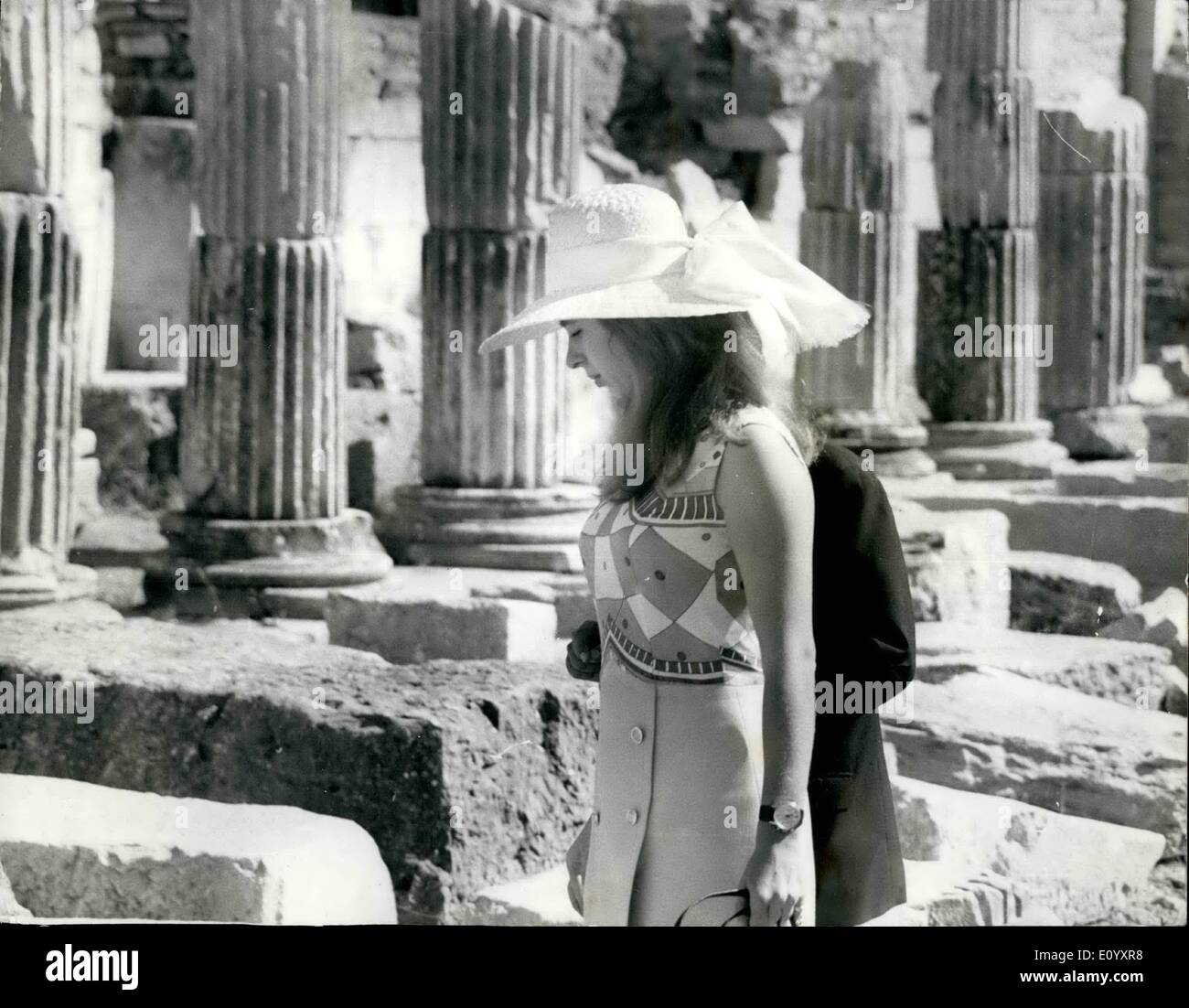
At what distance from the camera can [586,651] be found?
4.46 m

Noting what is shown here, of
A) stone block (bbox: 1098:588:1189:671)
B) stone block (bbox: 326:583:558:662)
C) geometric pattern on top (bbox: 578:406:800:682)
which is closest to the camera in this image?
geometric pattern on top (bbox: 578:406:800:682)

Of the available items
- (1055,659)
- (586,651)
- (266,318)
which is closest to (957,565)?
(1055,659)

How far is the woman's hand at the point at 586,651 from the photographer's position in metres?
4.46

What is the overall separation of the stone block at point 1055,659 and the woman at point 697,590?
4472 millimetres

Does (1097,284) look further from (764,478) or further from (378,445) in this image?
(764,478)

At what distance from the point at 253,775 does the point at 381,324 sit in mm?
6784

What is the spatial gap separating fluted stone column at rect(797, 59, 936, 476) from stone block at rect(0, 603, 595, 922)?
23.0ft

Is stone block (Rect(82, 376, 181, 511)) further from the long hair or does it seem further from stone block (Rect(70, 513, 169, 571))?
the long hair

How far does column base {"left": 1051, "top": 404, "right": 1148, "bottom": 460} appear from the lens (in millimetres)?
14883

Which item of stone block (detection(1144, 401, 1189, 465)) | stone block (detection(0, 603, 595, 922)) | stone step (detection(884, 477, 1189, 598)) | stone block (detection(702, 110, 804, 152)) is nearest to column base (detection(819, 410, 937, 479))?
stone step (detection(884, 477, 1189, 598))

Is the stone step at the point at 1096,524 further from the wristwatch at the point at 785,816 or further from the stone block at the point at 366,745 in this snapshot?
the wristwatch at the point at 785,816

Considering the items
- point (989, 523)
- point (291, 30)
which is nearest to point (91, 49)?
point (291, 30)

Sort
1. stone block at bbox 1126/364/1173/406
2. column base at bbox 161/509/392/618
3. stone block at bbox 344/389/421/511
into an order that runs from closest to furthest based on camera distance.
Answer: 1. column base at bbox 161/509/392/618
2. stone block at bbox 344/389/421/511
3. stone block at bbox 1126/364/1173/406

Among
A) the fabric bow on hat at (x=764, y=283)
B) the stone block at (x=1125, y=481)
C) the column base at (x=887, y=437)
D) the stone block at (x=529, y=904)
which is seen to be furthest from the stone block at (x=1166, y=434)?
the fabric bow on hat at (x=764, y=283)
